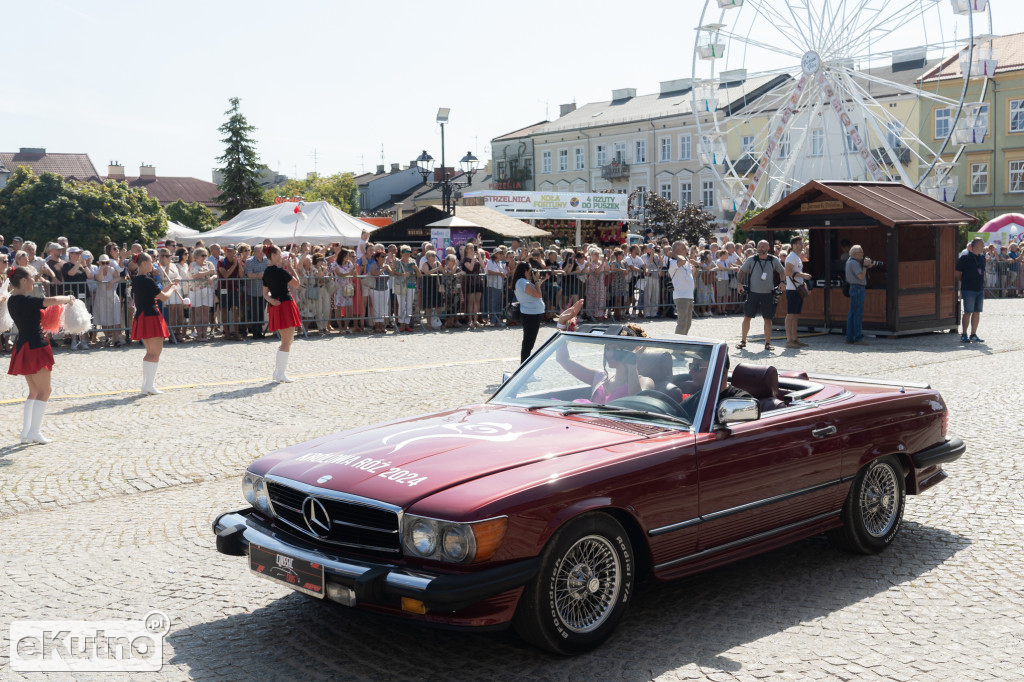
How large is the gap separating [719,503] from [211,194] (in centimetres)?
12740

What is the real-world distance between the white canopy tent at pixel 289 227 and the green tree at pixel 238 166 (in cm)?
5122

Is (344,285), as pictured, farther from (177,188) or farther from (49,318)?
(177,188)

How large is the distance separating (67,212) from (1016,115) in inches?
2243

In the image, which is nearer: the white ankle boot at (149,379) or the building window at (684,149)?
the white ankle boot at (149,379)

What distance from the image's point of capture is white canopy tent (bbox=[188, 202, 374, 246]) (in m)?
26.7

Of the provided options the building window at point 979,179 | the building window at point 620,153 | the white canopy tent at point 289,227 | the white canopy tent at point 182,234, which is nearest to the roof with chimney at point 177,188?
the building window at point 620,153

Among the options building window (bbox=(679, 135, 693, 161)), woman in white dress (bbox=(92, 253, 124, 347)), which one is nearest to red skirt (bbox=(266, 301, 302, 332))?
woman in white dress (bbox=(92, 253, 124, 347))

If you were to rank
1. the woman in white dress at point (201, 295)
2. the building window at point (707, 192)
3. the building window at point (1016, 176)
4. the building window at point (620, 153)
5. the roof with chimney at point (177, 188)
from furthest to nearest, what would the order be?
the roof with chimney at point (177, 188)
the building window at point (620, 153)
the building window at point (707, 192)
the building window at point (1016, 176)
the woman in white dress at point (201, 295)

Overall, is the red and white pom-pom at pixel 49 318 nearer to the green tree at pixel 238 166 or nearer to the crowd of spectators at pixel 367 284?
the crowd of spectators at pixel 367 284

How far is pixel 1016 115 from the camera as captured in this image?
60719 millimetres

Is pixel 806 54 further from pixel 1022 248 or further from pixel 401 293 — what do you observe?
pixel 401 293

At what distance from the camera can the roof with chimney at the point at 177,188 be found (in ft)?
387

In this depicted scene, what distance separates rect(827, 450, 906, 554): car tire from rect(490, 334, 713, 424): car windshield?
4.05 feet

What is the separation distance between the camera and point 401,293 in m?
19.9
